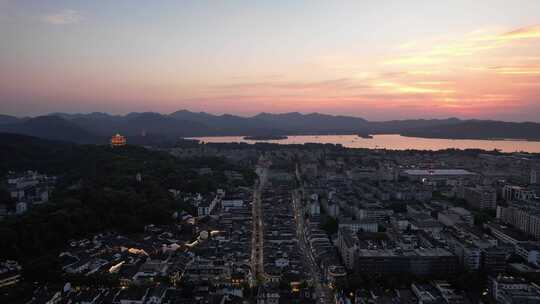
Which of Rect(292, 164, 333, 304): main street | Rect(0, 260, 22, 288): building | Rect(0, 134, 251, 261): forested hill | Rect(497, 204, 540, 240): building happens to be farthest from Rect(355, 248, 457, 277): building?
Rect(0, 260, 22, 288): building

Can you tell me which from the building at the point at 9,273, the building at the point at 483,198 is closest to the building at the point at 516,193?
the building at the point at 483,198

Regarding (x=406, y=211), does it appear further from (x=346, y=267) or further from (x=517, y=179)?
(x=517, y=179)

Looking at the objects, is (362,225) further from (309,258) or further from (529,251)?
(529,251)

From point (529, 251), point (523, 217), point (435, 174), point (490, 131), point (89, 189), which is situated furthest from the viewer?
point (490, 131)

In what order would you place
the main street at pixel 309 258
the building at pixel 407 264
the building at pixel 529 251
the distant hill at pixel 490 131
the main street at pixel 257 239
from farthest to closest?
the distant hill at pixel 490 131, the building at pixel 529 251, the main street at pixel 257 239, the building at pixel 407 264, the main street at pixel 309 258

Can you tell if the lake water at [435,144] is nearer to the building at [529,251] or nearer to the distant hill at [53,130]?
the distant hill at [53,130]

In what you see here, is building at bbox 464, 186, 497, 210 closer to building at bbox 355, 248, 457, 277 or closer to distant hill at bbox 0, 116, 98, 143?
building at bbox 355, 248, 457, 277

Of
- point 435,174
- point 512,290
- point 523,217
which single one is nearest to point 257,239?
point 512,290

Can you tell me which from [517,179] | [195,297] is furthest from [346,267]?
[517,179]

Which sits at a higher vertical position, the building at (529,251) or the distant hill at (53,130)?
the distant hill at (53,130)
